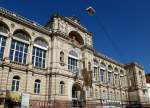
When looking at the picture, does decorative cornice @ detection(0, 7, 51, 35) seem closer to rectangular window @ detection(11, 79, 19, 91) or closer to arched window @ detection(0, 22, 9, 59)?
arched window @ detection(0, 22, 9, 59)

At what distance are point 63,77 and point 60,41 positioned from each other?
6596mm

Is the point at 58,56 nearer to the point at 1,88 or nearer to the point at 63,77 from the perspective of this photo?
the point at 63,77

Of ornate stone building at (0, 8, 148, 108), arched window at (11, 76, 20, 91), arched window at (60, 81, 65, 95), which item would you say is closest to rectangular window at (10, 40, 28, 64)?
ornate stone building at (0, 8, 148, 108)

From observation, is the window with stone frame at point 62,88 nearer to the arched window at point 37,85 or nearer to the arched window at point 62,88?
the arched window at point 62,88

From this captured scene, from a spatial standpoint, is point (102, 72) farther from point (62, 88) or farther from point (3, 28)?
point (3, 28)

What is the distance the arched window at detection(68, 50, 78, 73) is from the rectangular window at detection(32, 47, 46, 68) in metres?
5.33

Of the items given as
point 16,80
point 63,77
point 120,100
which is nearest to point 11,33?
point 16,80

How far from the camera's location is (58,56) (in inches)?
1183

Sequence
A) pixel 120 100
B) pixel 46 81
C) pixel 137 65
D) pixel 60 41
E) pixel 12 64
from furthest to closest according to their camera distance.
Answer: pixel 137 65 < pixel 120 100 < pixel 60 41 < pixel 46 81 < pixel 12 64

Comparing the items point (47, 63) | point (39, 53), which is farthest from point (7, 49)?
point (47, 63)

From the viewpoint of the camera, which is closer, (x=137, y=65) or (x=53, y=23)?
(x=53, y=23)

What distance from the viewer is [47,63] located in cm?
2980

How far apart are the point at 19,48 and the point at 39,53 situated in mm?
3685

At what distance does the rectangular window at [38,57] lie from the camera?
93.7 feet
